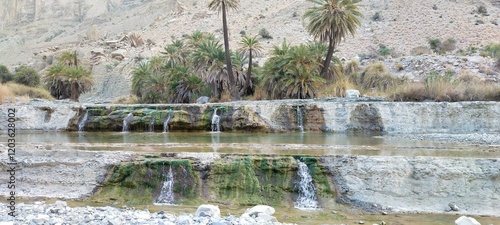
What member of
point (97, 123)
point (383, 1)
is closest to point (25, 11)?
point (383, 1)

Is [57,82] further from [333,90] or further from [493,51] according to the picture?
[493,51]

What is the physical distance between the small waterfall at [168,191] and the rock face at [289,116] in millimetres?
10505

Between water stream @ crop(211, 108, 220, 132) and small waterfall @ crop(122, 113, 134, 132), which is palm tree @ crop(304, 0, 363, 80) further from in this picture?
small waterfall @ crop(122, 113, 134, 132)

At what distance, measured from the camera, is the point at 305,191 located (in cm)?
1035

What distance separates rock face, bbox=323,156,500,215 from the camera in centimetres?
968

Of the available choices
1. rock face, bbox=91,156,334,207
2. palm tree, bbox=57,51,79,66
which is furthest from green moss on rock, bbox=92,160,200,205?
palm tree, bbox=57,51,79,66

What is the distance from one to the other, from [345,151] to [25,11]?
11255 centimetres

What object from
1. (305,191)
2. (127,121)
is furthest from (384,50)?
(305,191)

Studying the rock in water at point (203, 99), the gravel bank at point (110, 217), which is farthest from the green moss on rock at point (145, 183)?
the rock in water at point (203, 99)

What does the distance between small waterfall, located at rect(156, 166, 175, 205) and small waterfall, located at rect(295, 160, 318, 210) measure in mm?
2789

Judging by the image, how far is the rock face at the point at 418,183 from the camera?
31.8 feet

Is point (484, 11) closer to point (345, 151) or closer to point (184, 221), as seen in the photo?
point (345, 151)

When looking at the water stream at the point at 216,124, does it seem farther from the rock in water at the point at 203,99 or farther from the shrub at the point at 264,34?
the shrub at the point at 264,34

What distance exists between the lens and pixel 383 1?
6419 cm
